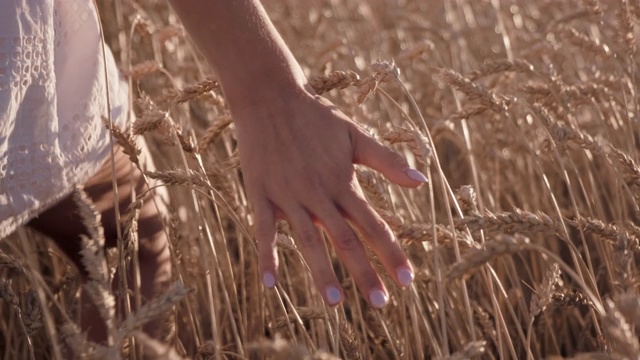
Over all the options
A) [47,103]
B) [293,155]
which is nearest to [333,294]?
[293,155]

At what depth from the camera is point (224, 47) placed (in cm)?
113

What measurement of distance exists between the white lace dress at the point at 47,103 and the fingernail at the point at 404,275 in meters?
0.57

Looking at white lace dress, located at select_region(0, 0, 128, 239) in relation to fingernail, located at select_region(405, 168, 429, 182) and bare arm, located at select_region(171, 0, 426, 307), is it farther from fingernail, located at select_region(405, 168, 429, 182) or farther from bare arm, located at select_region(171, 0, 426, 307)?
fingernail, located at select_region(405, 168, 429, 182)

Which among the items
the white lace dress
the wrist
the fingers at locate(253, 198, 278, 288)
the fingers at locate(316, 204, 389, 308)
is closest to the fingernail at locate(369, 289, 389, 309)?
the fingers at locate(316, 204, 389, 308)

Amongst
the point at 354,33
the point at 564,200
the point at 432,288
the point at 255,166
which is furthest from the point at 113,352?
the point at 354,33

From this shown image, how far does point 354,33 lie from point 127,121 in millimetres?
2311

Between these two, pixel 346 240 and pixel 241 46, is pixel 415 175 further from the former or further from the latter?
pixel 241 46

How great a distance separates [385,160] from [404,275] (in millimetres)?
158

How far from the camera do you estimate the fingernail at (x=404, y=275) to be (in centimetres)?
108

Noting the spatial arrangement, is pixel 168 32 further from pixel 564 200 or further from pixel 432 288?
pixel 564 200

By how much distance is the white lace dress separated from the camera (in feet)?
4.11

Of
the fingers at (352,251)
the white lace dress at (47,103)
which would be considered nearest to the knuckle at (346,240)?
the fingers at (352,251)

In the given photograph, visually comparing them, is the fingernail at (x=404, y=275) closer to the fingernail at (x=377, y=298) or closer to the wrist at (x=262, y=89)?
the fingernail at (x=377, y=298)

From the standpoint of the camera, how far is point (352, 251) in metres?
1.08
